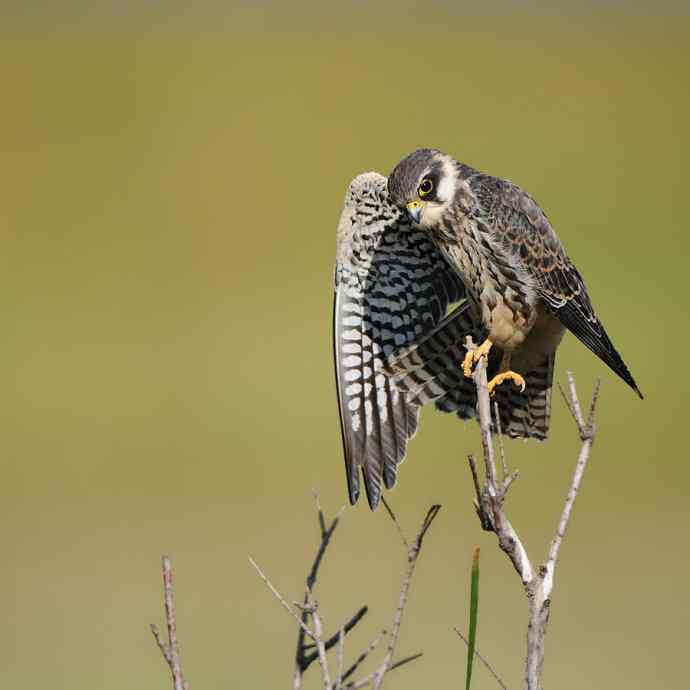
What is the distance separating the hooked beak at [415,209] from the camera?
223 inches

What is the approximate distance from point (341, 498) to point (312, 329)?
251 inches

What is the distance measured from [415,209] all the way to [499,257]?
384 millimetres

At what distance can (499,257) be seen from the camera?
5758mm

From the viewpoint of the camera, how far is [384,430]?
5.82 metres

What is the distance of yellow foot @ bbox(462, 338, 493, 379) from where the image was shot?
5.68m

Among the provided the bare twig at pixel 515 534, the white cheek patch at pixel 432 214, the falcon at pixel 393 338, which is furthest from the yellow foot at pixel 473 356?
the bare twig at pixel 515 534

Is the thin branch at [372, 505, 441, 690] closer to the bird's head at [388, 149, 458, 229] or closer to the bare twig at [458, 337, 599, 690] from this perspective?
the bare twig at [458, 337, 599, 690]

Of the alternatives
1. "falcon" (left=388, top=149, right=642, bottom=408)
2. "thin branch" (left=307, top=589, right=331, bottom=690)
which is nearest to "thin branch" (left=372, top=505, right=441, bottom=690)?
"thin branch" (left=307, top=589, right=331, bottom=690)

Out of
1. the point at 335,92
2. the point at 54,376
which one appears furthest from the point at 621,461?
the point at 335,92

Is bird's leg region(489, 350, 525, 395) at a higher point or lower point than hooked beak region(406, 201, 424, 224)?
lower

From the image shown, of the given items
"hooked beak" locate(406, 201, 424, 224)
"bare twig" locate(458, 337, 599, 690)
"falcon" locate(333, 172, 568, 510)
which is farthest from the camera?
"falcon" locate(333, 172, 568, 510)

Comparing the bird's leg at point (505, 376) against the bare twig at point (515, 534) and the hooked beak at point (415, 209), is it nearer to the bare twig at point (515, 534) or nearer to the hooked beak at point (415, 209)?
the hooked beak at point (415, 209)

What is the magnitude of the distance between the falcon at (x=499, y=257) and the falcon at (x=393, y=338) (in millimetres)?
109

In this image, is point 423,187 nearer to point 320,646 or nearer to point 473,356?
point 473,356
